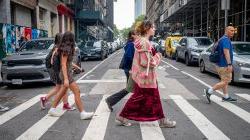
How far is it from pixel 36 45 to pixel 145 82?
8532mm

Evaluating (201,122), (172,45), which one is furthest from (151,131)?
(172,45)

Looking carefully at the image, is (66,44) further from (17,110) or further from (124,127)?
(17,110)

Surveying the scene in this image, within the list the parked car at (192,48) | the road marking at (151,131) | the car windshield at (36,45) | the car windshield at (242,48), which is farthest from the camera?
the parked car at (192,48)

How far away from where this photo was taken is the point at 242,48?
1458 cm

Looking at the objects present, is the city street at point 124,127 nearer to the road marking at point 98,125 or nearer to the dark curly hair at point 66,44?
the road marking at point 98,125

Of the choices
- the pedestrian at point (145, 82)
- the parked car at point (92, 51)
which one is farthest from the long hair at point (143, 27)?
the parked car at point (92, 51)

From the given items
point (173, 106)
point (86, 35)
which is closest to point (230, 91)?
point (173, 106)

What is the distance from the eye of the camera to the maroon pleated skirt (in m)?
6.89

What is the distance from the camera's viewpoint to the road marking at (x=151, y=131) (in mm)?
6375

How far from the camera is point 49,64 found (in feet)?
29.0

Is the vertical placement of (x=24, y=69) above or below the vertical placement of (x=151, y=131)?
above

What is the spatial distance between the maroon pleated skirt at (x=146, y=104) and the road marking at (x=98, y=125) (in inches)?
22.8

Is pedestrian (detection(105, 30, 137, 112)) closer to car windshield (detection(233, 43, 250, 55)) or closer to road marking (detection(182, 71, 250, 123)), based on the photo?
road marking (detection(182, 71, 250, 123))

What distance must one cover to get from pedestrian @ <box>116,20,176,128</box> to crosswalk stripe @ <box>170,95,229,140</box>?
2.06 feet
